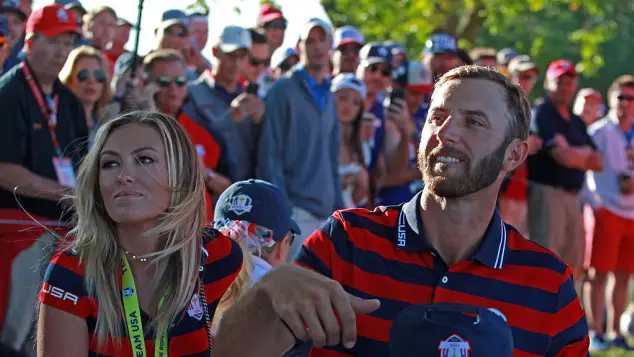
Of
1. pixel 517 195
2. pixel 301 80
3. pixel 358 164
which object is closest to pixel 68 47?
pixel 301 80

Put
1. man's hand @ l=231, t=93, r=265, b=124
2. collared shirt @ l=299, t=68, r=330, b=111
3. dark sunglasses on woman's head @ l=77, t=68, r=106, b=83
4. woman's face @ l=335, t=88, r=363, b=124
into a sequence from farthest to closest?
woman's face @ l=335, t=88, r=363, b=124
collared shirt @ l=299, t=68, r=330, b=111
man's hand @ l=231, t=93, r=265, b=124
dark sunglasses on woman's head @ l=77, t=68, r=106, b=83

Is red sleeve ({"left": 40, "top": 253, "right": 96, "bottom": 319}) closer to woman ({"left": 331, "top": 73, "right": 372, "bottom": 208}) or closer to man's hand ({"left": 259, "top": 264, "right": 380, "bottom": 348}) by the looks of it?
man's hand ({"left": 259, "top": 264, "right": 380, "bottom": 348})

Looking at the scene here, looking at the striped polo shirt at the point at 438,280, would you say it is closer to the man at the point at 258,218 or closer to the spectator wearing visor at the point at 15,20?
the man at the point at 258,218

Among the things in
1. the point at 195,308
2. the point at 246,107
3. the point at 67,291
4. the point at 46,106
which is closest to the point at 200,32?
the point at 246,107

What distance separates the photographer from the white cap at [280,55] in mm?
10297

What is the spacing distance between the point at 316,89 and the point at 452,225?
4.65 m

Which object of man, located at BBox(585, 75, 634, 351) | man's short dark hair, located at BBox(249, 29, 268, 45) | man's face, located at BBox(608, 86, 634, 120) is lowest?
man, located at BBox(585, 75, 634, 351)

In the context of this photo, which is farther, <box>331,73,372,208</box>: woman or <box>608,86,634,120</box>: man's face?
<box>608,86,634,120</box>: man's face

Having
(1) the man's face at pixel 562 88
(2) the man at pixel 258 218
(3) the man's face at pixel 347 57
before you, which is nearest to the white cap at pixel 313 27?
(3) the man's face at pixel 347 57

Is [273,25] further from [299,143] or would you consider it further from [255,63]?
[299,143]

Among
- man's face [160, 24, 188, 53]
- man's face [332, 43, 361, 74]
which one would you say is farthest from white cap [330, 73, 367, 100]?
man's face [160, 24, 188, 53]

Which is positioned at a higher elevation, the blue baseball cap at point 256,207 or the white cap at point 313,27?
the white cap at point 313,27

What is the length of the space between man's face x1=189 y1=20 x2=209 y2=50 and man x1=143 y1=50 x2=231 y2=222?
2.42 m

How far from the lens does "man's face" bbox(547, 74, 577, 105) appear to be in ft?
33.6
